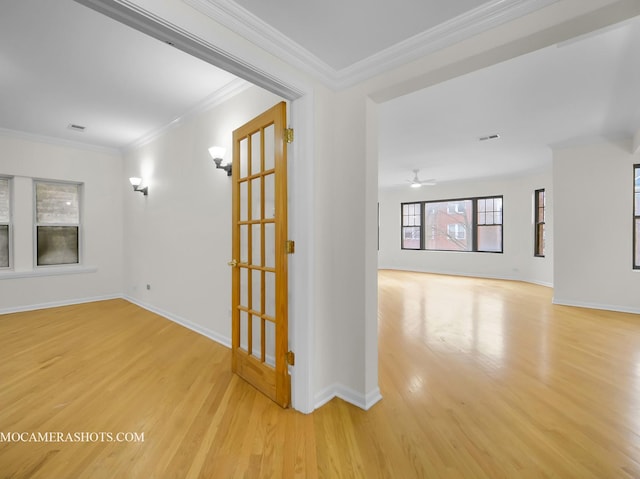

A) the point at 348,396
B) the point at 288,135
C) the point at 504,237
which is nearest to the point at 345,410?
the point at 348,396

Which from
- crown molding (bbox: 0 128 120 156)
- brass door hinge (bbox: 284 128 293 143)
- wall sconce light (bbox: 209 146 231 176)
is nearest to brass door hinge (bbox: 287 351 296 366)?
brass door hinge (bbox: 284 128 293 143)

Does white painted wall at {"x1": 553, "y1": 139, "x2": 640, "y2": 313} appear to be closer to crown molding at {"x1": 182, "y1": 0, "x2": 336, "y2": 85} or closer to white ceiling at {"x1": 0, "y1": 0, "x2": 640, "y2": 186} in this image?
white ceiling at {"x1": 0, "y1": 0, "x2": 640, "y2": 186}

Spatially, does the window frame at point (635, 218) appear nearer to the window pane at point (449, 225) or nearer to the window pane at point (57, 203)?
the window pane at point (449, 225)

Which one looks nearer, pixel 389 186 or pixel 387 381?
pixel 387 381

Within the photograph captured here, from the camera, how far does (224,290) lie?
Answer: 10.3 feet

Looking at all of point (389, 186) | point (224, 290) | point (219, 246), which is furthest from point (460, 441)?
point (389, 186)

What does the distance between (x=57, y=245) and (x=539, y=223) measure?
1017 centimetres

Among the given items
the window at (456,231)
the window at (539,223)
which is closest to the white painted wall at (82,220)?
the window at (456,231)

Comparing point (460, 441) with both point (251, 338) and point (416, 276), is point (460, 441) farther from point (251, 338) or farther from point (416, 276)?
point (416, 276)

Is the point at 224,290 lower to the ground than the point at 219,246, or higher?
lower

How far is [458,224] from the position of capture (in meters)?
8.60

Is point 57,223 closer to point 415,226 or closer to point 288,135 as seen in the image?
point 288,135

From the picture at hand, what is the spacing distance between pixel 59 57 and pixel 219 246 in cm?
217

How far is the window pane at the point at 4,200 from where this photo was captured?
4.46m
